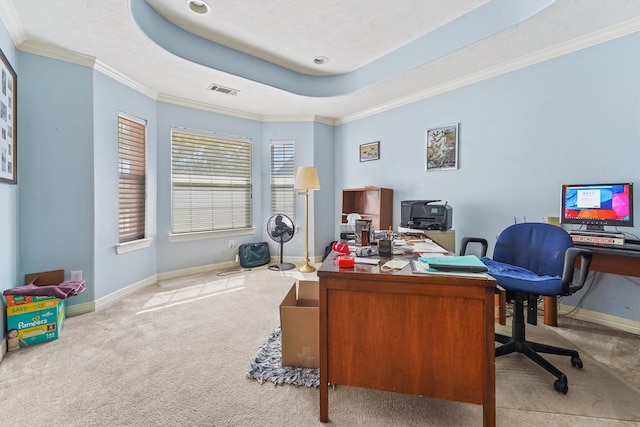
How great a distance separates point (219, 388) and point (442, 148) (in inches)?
128

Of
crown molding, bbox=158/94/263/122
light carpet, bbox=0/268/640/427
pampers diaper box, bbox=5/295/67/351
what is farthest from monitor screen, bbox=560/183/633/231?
pampers diaper box, bbox=5/295/67/351

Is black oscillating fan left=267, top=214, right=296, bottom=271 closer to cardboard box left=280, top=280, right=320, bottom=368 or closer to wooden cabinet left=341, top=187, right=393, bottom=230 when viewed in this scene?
wooden cabinet left=341, top=187, right=393, bottom=230

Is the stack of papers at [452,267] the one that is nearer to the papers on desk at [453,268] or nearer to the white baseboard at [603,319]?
the papers on desk at [453,268]

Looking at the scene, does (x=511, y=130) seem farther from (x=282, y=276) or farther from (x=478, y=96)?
(x=282, y=276)

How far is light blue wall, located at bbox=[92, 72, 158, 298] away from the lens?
8.80 ft

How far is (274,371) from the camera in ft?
5.52

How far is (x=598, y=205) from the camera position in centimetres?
214

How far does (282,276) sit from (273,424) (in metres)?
2.47

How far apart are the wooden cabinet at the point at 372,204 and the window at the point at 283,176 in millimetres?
897

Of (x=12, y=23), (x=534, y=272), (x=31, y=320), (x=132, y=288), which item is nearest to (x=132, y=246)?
(x=132, y=288)

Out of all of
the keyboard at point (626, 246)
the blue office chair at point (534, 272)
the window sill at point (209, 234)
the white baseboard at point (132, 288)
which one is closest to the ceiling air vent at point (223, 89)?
the window sill at point (209, 234)

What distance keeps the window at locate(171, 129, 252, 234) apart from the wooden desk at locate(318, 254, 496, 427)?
3.19 metres

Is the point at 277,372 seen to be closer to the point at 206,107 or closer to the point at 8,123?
the point at 8,123

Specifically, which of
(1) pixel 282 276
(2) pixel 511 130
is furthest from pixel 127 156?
(2) pixel 511 130
